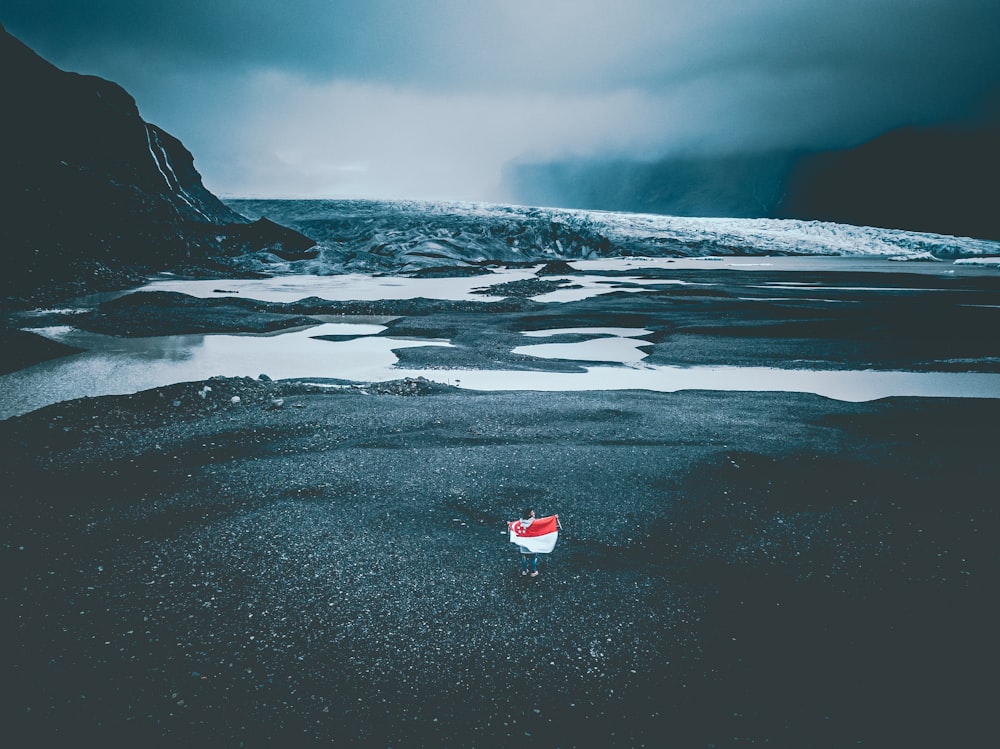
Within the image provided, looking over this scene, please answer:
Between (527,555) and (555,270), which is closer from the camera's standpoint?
(527,555)

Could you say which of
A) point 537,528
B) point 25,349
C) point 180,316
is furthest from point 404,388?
point 180,316

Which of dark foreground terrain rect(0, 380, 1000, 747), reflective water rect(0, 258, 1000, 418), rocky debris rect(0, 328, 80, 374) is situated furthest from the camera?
rocky debris rect(0, 328, 80, 374)

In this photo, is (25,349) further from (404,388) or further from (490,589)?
(490,589)

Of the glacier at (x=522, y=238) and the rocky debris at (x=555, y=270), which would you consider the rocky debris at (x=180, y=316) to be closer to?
the glacier at (x=522, y=238)

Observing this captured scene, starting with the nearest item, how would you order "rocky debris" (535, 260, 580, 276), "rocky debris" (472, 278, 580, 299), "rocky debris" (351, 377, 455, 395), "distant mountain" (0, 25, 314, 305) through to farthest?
"rocky debris" (351, 377, 455, 395)
"distant mountain" (0, 25, 314, 305)
"rocky debris" (472, 278, 580, 299)
"rocky debris" (535, 260, 580, 276)

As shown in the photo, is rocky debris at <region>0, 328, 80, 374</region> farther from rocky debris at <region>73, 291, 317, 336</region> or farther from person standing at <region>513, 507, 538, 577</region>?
person standing at <region>513, 507, 538, 577</region>

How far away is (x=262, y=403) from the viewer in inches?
325

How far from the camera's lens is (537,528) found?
3.66m

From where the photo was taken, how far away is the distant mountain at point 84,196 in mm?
22938

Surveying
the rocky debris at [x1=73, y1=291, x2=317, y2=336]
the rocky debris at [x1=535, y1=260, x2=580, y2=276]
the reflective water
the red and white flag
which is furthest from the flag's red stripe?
the rocky debris at [x1=535, y1=260, x2=580, y2=276]

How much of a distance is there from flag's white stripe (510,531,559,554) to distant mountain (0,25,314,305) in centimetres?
2279

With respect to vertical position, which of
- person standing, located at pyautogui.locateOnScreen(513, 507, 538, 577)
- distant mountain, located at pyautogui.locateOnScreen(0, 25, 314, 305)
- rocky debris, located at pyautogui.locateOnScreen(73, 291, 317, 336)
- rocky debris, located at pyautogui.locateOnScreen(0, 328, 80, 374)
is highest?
distant mountain, located at pyautogui.locateOnScreen(0, 25, 314, 305)

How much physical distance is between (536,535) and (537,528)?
0.16 feet

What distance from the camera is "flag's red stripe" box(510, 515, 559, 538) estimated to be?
3.63 m
